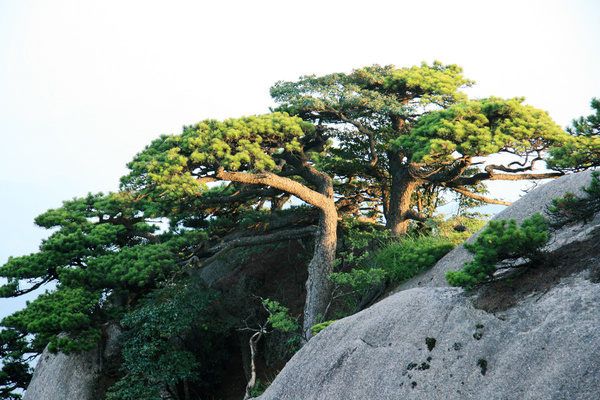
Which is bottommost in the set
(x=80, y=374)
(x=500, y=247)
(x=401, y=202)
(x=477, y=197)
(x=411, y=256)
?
(x=500, y=247)

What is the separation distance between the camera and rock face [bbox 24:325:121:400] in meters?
15.0

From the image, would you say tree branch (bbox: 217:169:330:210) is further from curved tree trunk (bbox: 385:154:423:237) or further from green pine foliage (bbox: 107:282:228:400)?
green pine foliage (bbox: 107:282:228:400)

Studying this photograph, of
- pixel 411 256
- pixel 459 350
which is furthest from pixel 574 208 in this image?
pixel 411 256

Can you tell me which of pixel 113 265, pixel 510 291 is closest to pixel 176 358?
pixel 113 265

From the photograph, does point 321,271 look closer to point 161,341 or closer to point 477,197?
point 161,341

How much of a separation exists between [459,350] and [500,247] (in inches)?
65.0

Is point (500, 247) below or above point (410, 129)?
below

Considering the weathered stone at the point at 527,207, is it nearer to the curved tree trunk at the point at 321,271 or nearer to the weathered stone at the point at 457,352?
the weathered stone at the point at 457,352

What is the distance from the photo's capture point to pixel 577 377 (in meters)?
5.31

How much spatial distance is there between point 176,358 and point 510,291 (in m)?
11.0

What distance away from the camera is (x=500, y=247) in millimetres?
7082

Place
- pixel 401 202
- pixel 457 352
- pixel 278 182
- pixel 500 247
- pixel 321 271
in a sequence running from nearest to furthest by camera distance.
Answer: pixel 457 352, pixel 500 247, pixel 278 182, pixel 321 271, pixel 401 202

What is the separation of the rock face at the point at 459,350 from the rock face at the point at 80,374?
9205 millimetres

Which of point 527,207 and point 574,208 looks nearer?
point 574,208
